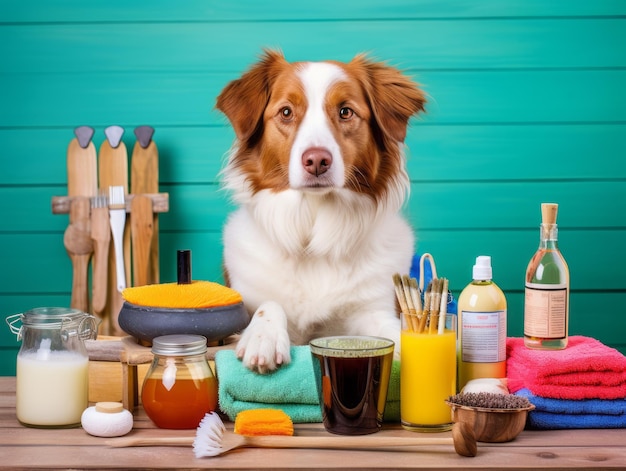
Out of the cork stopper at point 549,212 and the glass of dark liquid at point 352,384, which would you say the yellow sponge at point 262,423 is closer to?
the glass of dark liquid at point 352,384

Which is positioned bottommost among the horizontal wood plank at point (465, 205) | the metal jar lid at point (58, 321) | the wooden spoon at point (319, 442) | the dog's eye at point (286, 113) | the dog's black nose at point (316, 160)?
the wooden spoon at point (319, 442)

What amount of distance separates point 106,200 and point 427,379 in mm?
1450

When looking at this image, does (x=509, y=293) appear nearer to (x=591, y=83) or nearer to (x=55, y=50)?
(x=591, y=83)

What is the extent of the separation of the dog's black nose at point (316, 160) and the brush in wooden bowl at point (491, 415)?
638 mm

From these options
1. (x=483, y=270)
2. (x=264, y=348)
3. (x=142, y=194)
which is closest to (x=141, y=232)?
(x=142, y=194)

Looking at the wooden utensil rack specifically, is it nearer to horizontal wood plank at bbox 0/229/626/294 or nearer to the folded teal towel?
horizontal wood plank at bbox 0/229/626/294

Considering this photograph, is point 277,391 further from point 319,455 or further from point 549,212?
point 549,212

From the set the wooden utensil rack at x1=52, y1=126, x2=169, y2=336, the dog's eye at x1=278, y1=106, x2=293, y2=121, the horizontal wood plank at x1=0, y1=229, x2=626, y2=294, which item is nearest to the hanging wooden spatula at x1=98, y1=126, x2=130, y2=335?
the wooden utensil rack at x1=52, y1=126, x2=169, y2=336

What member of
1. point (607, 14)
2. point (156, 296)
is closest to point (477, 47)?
point (607, 14)

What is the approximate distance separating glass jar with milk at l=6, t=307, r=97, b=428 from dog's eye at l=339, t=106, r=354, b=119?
0.74 metres

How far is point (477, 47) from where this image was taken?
92.9 inches

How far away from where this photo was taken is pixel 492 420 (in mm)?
1062

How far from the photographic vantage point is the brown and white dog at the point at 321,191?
5.39 feet

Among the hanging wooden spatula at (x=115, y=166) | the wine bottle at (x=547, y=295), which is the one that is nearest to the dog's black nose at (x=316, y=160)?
the wine bottle at (x=547, y=295)
